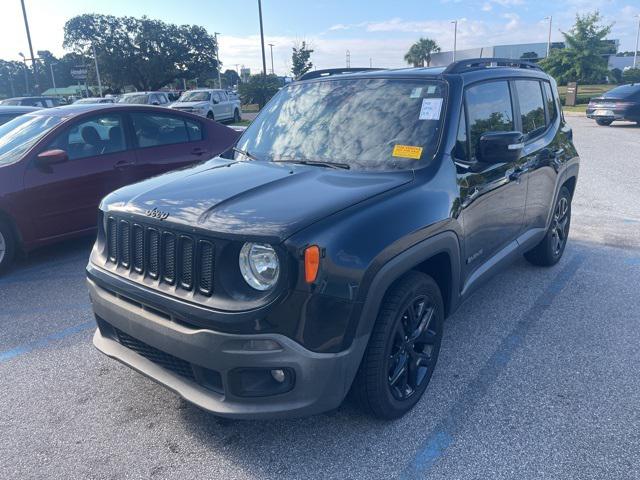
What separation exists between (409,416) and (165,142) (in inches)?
192

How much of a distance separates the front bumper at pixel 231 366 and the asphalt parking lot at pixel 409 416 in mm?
392

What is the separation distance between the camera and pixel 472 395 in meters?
3.20

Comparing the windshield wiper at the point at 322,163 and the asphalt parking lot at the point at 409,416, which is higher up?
the windshield wiper at the point at 322,163

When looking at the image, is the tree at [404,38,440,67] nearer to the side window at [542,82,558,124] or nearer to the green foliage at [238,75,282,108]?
the green foliage at [238,75,282,108]

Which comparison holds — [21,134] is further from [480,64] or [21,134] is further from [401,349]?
[401,349]

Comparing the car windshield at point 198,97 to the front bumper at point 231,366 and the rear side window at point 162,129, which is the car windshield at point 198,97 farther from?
the front bumper at point 231,366

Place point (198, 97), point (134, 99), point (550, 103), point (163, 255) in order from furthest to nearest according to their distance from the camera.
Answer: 1. point (198, 97)
2. point (134, 99)
3. point (550, 103)
4. point (163, 255)

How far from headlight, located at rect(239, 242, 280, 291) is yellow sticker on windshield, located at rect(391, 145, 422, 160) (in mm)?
1246

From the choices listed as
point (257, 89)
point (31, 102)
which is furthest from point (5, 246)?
point (257, 89)

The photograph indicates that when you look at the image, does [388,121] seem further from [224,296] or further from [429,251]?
[224,296]

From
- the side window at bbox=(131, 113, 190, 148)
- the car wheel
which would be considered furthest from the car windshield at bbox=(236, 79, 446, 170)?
the side window at bbox=(131, 113, 190, 148)

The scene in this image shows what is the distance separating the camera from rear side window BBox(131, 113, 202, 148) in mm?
6434

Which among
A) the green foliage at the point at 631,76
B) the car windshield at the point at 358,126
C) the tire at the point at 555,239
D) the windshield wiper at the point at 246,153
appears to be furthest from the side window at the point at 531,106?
the green foliage at the point at 631,76

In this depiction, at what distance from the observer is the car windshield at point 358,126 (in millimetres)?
3305
